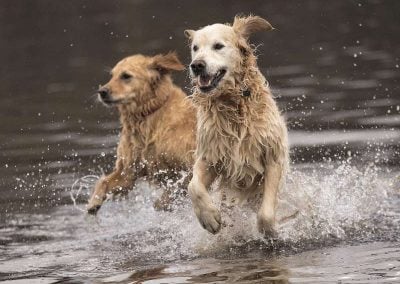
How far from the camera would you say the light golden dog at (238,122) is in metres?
7.67

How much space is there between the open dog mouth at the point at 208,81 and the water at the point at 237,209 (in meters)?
1.15

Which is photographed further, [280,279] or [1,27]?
[1,27]

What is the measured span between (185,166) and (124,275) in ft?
7.46

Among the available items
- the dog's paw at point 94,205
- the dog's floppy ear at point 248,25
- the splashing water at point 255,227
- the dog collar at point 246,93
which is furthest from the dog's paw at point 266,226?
the dog's paw at point 94,205

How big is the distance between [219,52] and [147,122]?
220 cm

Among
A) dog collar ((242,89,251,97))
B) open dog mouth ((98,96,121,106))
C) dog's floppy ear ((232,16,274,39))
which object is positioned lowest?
dog collar ((242,89,251,97))

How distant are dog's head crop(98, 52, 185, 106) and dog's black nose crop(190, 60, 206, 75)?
2.22 m

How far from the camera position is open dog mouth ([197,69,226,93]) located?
→ 7.57m

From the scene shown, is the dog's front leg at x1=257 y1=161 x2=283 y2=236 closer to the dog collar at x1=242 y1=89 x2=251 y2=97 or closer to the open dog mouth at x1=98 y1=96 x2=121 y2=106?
the dog collar at x1=242 y1=89 x2=251 y2=97

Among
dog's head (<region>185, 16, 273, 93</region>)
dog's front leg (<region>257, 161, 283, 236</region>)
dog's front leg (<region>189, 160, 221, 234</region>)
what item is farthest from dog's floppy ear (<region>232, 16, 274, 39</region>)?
Answer: dog's front leg (<region>189, 160, 221, 234</region>)

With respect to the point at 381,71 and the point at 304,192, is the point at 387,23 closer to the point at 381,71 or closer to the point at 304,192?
the point at 381,71

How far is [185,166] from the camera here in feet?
30.8

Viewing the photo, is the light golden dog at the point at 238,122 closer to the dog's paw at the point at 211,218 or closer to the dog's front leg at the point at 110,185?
the dog's paw at the point at 211,218

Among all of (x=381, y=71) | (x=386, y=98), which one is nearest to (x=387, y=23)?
(x=381, y=71)
